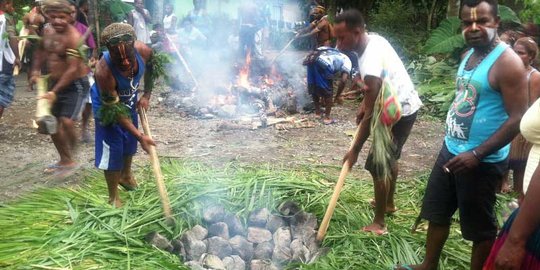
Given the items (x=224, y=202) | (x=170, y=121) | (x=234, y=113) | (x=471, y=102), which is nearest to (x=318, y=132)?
(x=234, y=113)

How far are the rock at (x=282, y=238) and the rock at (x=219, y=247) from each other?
38 centimetres

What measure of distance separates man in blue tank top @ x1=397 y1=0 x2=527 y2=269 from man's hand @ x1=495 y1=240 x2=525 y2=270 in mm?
930

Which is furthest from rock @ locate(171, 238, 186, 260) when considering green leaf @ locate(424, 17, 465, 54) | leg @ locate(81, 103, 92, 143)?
green leaf @ locate(424, 17, 465, 54)

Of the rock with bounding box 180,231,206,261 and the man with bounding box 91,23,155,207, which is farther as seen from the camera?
the man with bounding box 91,23,155,207

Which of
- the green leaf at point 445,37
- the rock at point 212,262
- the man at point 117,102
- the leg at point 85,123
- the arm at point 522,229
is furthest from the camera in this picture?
the green leaf at point 445,37

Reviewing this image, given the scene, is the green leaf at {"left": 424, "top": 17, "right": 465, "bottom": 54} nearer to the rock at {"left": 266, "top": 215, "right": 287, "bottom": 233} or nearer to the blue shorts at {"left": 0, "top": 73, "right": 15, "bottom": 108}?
the rock at {"left": 266, "top": 215, "right": 287, "bottom": 233}

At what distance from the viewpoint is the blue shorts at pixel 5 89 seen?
671 cm

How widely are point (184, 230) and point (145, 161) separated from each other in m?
2.22

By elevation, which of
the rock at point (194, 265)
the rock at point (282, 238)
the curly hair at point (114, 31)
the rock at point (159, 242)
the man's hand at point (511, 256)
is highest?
the curly hair at point (114, 31)

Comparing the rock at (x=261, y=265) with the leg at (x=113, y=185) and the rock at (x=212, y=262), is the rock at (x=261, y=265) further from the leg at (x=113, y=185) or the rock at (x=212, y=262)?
the leg at (x=113, y=185)

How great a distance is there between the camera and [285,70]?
11719 millimetres

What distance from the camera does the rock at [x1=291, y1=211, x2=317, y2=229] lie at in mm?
4223

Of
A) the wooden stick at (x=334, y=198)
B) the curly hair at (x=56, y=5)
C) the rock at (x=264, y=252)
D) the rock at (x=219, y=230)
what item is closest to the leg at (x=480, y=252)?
the wooden stick at (x=334, y=198)

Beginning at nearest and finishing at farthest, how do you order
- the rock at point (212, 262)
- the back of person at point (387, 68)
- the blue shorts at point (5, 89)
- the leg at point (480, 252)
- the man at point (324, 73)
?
1. the leg at point (480, 252)
2. the back of person at point (387, 68)
3. the rock at point (212, 262)
4. the blue shorts at point (5, 89)
5. the man at point (324, 73)
